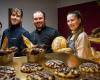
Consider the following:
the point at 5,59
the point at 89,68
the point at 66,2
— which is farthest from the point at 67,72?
the point at 66,2

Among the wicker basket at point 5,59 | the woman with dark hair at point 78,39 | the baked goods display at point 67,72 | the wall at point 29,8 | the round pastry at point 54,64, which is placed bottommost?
the baked goods display at point 67,72

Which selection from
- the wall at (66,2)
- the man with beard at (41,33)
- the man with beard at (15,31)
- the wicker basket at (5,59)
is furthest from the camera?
the wall at (66,2)

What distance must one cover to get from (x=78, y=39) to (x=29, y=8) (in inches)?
166

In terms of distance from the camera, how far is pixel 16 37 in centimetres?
279

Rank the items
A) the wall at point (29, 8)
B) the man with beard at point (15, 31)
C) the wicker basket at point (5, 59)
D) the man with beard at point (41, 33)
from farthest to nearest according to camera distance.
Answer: the wall at point (29, 8)
the man with beard at point (41, 33)
the man with beard at point (15, 31)
the wicker basket at point (5, 59)

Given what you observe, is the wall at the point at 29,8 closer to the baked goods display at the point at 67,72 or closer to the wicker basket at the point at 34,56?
the wicker basket at the point at 34,56

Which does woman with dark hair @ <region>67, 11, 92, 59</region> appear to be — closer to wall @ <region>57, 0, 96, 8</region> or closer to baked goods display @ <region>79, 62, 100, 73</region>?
baked goods display @ <region>79, 62, 100, 73</region>

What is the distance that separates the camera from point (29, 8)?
640cm

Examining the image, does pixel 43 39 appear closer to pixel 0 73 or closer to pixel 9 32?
pixel 9 32

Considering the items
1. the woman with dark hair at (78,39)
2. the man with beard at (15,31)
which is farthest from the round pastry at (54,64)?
the man with beard at (15,31)

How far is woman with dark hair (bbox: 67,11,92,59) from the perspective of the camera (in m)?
2.31

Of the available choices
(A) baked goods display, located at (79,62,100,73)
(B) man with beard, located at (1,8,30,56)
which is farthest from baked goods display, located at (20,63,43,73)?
(B) man with beard, located at (1,8,30,56)

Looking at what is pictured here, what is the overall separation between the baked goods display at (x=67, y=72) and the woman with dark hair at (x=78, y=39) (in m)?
0.63

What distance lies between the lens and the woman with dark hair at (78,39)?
7.59ft
